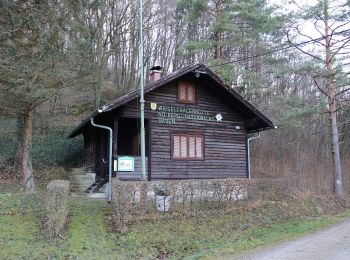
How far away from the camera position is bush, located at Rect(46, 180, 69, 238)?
10188 mm

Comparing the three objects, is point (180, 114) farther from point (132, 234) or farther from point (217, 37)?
point (217, 37)

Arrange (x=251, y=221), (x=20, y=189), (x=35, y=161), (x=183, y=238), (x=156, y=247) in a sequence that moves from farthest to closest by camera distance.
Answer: (x=35, y=161) → (x=20, y=189) → (x=251, y=221) → (x=183, y=238) → (x=156, y=247)

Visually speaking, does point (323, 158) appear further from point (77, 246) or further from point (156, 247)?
point (77, 246)

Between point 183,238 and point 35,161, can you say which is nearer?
point 183,238

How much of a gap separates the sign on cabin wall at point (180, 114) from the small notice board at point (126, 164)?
2.18 metres

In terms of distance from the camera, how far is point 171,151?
56.7 ft

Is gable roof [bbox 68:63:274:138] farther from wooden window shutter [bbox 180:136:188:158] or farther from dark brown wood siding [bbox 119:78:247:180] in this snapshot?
wooden window shutter [bbox 180:136:188:158]

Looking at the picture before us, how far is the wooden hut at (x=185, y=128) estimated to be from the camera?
16719mm

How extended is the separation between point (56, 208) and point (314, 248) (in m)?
6.47

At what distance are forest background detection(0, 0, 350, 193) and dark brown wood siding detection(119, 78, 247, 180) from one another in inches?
108

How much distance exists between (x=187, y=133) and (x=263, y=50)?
41.5ft

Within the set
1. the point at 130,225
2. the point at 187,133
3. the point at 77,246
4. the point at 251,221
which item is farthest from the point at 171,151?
the point at 77,246

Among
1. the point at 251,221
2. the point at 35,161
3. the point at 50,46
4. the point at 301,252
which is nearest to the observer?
the point at 301,252

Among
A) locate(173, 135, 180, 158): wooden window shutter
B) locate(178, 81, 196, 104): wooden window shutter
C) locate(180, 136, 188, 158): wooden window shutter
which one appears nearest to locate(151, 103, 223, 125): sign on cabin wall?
locate(178, 81, 196, 104): wooden window shutter
